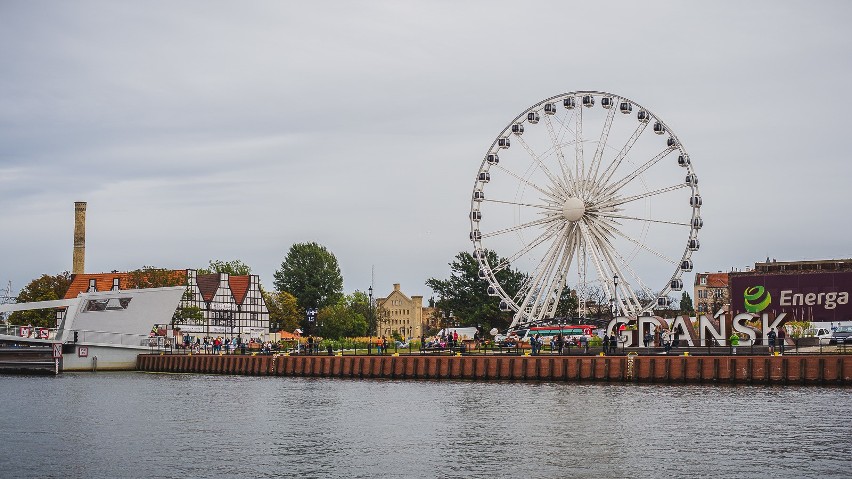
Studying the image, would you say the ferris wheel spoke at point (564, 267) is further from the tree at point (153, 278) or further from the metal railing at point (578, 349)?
the tree at point (153, 278)

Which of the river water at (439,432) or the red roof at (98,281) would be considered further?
the red roof at (98,281)

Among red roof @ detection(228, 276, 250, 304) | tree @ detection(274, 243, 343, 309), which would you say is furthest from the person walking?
tree @ detection(274, 243, 343, 309)

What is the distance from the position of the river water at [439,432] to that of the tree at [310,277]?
11195cm

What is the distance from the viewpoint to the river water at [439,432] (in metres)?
38.0

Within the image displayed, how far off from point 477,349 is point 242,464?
43441 millimetres

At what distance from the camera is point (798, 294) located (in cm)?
9356

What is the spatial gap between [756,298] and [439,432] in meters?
54.6

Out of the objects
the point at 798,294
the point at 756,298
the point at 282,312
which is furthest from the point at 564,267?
the point at 282,312

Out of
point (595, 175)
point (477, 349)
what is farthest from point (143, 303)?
point (595, 175)

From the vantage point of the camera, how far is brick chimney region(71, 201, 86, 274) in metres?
140

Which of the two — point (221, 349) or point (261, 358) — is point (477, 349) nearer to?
point (261, 358)

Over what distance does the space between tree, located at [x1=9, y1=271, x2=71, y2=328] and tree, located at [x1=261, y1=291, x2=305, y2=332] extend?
27053 mm

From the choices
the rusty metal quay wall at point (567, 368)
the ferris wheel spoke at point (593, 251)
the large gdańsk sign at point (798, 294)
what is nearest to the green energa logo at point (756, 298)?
the large gdańsk sign at point (798, 294)

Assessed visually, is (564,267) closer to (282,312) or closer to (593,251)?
(593,251)
